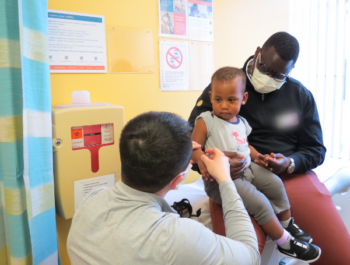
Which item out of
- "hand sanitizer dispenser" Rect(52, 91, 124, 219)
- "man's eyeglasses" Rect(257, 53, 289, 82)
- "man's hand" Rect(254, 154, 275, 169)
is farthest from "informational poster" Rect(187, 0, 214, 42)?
"man's hand" Rect(254, 154, 275, 169)

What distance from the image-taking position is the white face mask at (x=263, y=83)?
137 cm

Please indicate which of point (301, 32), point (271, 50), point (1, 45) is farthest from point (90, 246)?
point (301, 32)

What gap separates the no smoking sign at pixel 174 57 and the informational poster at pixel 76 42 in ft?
1.55

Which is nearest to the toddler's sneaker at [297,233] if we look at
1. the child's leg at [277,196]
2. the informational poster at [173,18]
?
the child's leg at [277,196]

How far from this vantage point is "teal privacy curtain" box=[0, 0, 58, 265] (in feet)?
3.25

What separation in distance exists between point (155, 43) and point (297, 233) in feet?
4.67

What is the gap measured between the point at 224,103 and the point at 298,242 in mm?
735

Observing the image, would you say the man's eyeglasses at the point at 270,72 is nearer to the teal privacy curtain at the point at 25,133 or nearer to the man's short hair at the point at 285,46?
the man's short hair at the point at 285,46

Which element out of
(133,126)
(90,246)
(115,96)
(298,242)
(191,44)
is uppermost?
(191,44)

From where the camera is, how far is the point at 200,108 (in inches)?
58.5

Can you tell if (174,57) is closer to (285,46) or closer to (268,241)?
(285,46)

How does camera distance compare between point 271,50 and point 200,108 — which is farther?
point 200,108

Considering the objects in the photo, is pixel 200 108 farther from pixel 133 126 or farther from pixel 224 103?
pixel 133 126

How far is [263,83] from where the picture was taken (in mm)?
1379
